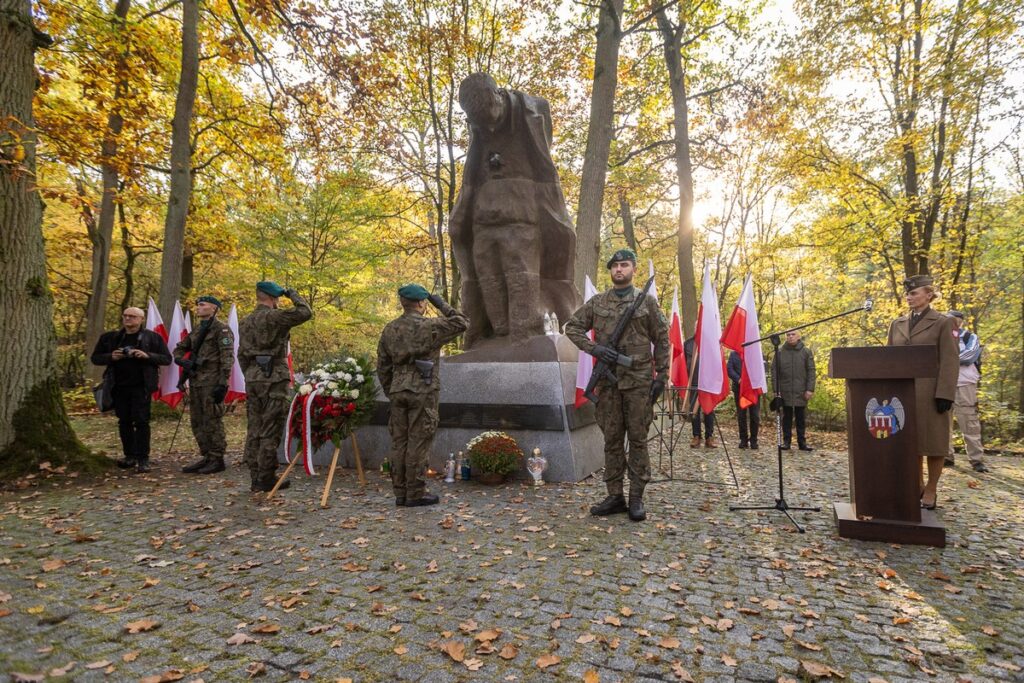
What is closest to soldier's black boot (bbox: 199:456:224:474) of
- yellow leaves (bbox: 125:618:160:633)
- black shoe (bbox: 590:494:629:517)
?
yellow leaves (bbox: 125:618:160:633)

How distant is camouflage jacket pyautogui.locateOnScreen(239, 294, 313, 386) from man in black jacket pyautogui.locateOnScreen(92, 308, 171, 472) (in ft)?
6.12

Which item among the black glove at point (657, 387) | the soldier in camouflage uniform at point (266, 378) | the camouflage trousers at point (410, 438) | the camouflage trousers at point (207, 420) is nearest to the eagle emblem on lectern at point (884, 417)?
the black glove at point (657, 387)

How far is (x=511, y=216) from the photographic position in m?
6.74

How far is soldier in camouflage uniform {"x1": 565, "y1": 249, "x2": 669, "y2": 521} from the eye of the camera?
4773 millimetres

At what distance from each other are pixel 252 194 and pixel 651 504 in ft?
47.0

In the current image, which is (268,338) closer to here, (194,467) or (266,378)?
(266,378)

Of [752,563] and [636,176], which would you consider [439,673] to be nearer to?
[752,563]

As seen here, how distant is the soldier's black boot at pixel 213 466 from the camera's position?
22.5ft

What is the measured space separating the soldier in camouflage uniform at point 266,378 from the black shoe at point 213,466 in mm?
1366

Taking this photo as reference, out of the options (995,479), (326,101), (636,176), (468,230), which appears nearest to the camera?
(995,479)

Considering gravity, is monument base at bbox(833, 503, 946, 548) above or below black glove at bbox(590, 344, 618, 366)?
below

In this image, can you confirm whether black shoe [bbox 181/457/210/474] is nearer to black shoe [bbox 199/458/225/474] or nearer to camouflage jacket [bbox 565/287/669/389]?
black shoe [bbox 199/458/225/474]

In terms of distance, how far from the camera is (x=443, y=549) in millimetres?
3992

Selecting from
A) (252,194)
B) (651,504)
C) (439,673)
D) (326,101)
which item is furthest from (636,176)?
(439,673)
